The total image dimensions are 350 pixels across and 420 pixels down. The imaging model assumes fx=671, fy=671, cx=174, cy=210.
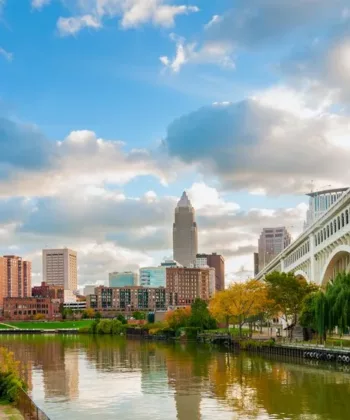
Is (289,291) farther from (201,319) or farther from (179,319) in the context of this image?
(179,319)

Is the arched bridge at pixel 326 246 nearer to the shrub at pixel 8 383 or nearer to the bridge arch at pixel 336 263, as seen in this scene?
the bridge arch at pixel 336 263

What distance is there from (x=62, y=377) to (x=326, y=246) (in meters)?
57.0

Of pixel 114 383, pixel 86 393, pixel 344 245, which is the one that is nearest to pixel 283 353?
pixel 344 245

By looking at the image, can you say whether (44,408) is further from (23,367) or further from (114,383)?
(23,367)

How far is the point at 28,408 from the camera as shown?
4478 cm

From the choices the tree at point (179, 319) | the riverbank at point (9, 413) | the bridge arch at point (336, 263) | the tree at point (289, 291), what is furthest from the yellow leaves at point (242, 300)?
the riverbank at point (9, 413)

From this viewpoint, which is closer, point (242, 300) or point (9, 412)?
point (9, 412)

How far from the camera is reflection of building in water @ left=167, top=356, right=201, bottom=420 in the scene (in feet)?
165

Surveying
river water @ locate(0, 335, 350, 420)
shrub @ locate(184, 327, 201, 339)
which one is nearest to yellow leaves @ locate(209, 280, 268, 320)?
shrub @ locate(184, 327, 201, 339)

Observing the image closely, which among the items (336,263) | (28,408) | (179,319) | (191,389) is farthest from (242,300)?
(28,408)

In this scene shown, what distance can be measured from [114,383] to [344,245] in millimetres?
48301

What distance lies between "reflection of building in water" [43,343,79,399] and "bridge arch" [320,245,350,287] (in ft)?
145

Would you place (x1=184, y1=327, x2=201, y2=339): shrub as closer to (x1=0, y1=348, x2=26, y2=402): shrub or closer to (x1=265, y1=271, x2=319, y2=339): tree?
(x1=265, y1=271, x2=319, y2=339): tree

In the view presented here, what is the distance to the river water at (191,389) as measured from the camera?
5078 cm
